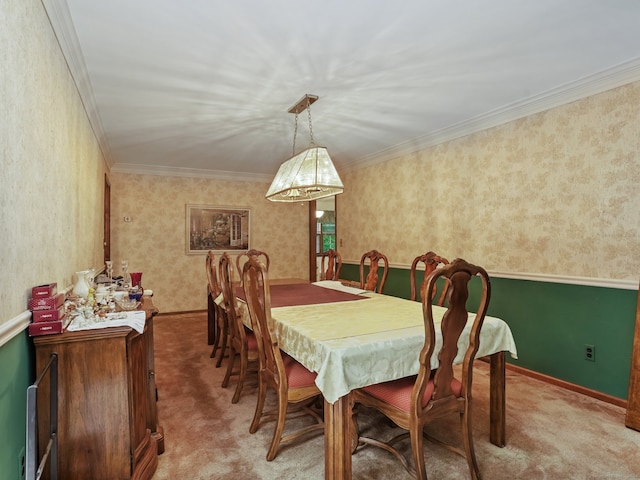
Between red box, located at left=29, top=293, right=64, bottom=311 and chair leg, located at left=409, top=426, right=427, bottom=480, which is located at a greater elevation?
red box, located at left=29, top=293, right=64, bottom=311

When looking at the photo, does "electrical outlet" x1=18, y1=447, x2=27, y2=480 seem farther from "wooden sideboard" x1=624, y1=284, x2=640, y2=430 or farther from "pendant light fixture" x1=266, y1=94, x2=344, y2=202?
"wooden sideboard" x1=624, y1=284, x2=640, y2=430

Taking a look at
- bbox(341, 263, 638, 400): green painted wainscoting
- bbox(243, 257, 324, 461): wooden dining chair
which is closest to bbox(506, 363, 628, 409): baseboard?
bbox(341, 263, 638, 400): green painted wainscoting

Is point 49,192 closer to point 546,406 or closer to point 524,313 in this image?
point 546,406

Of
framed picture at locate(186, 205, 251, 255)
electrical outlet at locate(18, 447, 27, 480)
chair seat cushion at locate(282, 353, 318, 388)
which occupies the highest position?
framed picture at locate(186, 205, 251, 255)

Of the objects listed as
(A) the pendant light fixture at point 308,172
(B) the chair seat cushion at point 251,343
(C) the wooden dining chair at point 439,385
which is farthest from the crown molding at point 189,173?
(C) the wooden dining chair at point 439,385

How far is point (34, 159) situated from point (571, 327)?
374cm

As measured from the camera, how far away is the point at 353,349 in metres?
1.59

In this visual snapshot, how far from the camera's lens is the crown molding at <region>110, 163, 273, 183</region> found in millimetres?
5524

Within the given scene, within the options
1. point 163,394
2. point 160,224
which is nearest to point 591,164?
point 163,394

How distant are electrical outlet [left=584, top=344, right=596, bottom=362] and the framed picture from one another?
4.99 metres

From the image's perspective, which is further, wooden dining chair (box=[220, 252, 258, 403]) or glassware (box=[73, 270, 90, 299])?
wooden dining chair (box=[220, 252, 258, 403])

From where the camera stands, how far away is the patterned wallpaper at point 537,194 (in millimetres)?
2643

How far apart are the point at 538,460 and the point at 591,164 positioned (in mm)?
2194

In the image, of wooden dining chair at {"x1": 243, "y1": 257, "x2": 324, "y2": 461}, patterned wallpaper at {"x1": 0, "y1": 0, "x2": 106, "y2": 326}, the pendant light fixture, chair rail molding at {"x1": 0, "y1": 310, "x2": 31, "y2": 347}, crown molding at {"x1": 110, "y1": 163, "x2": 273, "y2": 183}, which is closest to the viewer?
chair rail molding at {"x1": 0, "y1": 310, "x2": 31, "y2": 347}
